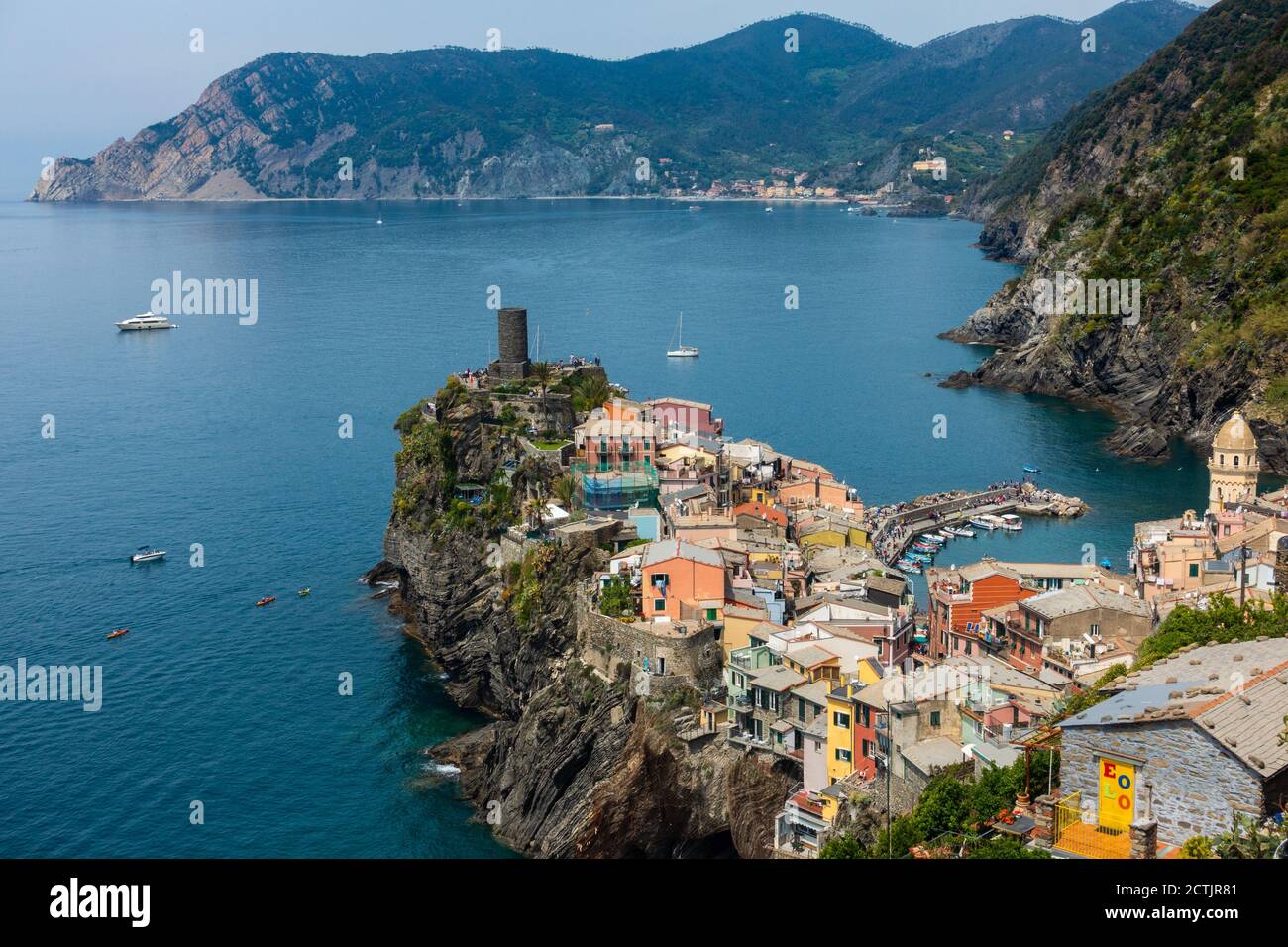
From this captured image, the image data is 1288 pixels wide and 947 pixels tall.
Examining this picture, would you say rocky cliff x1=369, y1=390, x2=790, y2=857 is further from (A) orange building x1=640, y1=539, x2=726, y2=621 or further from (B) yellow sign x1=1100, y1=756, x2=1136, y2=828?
(B) yellow sign x1=1100, y1=756, x2=1136, y2=828

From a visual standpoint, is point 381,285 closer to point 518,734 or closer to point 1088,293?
point 1088,293

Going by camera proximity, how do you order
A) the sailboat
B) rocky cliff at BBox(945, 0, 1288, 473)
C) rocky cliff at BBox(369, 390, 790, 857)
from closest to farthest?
rocky cliff at BBox(369, 390, 790, 857), rocky cliff at BBox(945, 0, 1288, 473), the sailboat

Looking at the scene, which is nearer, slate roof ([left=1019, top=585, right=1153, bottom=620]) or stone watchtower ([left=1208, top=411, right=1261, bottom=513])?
slate roof ([left=1019, top=585, right=1153, bottom=620])

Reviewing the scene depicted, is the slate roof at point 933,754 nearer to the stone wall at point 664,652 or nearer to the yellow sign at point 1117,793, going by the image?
the stone wall at point 664,652

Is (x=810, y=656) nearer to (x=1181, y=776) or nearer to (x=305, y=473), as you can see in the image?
(x=1181, y=776)

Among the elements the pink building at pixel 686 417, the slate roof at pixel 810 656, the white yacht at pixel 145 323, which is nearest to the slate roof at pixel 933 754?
the slate roof at pixel 810 656

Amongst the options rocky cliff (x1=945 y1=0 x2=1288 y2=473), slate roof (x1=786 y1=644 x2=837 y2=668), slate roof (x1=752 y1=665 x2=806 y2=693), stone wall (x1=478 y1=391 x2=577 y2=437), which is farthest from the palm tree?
rocky cliff (x1=945 y1=0 x2=1288 y2=473)
